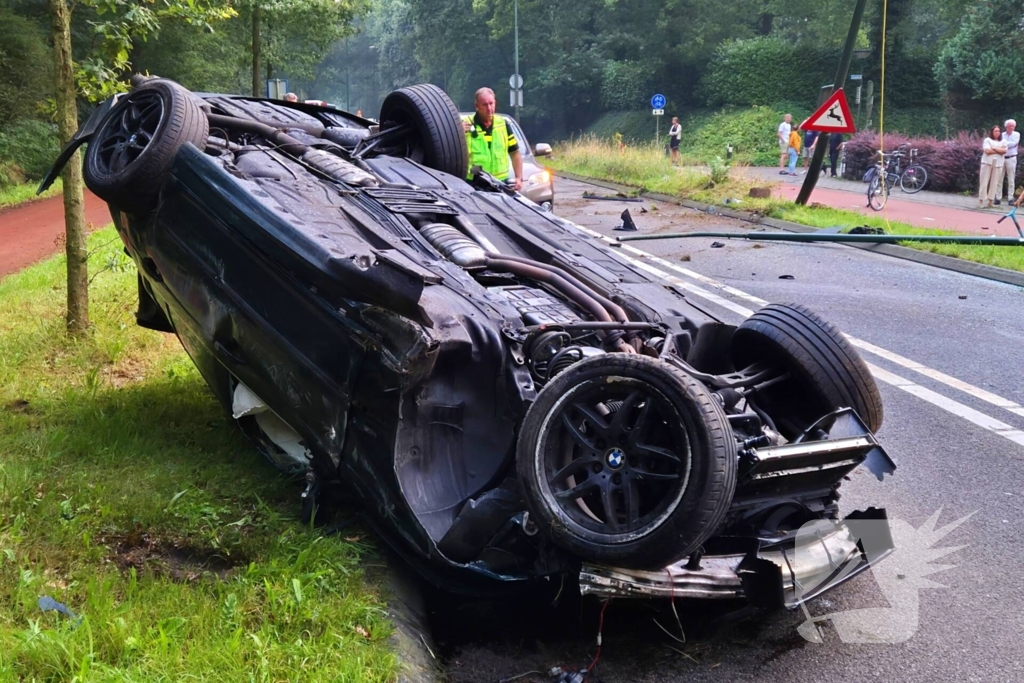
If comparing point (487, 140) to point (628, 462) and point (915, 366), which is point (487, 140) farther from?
point (628, 462)

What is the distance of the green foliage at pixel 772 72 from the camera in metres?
38.8

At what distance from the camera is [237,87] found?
38.1 meters

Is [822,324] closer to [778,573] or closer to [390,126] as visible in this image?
[778,573]

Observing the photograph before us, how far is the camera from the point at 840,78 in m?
14.8

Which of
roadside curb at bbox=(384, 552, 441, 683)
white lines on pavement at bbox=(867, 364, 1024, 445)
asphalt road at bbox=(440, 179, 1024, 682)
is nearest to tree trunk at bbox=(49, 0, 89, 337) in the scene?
roadside curb at bbox=(384, 552, 441, 683)

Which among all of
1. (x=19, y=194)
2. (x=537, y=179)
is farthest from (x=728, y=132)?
(x=537, y=179)

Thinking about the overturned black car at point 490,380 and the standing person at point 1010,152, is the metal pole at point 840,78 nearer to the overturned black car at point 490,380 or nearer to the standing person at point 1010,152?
the standing person at point 1010,152

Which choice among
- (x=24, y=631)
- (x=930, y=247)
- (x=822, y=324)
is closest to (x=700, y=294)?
(x=930, y=247)

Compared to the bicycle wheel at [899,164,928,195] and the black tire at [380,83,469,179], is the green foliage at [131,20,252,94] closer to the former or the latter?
the bicycle wheel at [899,164,928,195]

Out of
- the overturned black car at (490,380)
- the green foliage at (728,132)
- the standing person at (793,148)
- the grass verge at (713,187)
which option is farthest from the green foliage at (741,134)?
the overturned black car at (490,380)

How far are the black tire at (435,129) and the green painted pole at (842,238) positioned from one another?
6280 mm

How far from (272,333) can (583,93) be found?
47.2 metres

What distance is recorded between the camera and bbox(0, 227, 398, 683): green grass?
9.61 ft

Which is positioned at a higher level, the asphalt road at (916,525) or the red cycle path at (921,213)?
the red cycle path at (921,213)
